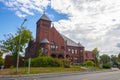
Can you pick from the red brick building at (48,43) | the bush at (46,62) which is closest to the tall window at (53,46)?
the red brick building at (48,43)

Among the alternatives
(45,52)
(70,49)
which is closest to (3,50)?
(45,52)

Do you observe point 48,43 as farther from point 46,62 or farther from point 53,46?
point 46,62

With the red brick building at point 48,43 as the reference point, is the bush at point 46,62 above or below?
below

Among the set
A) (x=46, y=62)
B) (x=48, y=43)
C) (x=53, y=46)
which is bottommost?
(x=46, y=62)

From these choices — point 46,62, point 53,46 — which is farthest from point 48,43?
point 46,62

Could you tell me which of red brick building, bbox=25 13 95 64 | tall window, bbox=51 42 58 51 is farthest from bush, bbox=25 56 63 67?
tall window, bbox=51 42 58 51

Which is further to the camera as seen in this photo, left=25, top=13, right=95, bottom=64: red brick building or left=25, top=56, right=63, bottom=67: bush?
left=25, top=13, right=95, bottom=64: red brick building

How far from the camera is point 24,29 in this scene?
57.1m

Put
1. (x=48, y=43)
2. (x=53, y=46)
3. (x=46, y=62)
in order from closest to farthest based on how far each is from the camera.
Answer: (x=46, y=62)
(x=48, y=43)
(x=53, y=46)

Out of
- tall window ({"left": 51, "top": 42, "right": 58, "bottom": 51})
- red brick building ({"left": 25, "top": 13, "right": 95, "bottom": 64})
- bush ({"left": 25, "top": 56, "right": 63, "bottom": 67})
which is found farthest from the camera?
tall window ({"left": 51, "top": 42, "right": 58, "bottom": 51})

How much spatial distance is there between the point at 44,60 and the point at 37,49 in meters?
15.9

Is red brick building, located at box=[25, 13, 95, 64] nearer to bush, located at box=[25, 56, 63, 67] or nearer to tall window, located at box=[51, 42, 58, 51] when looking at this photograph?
tall window, located at box=[51, 42, 58, 51]

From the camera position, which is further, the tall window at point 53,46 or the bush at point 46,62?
the tall window at point 53,46

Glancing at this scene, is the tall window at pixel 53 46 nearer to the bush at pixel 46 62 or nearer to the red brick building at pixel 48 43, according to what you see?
the red brick building at pixel 48 43
